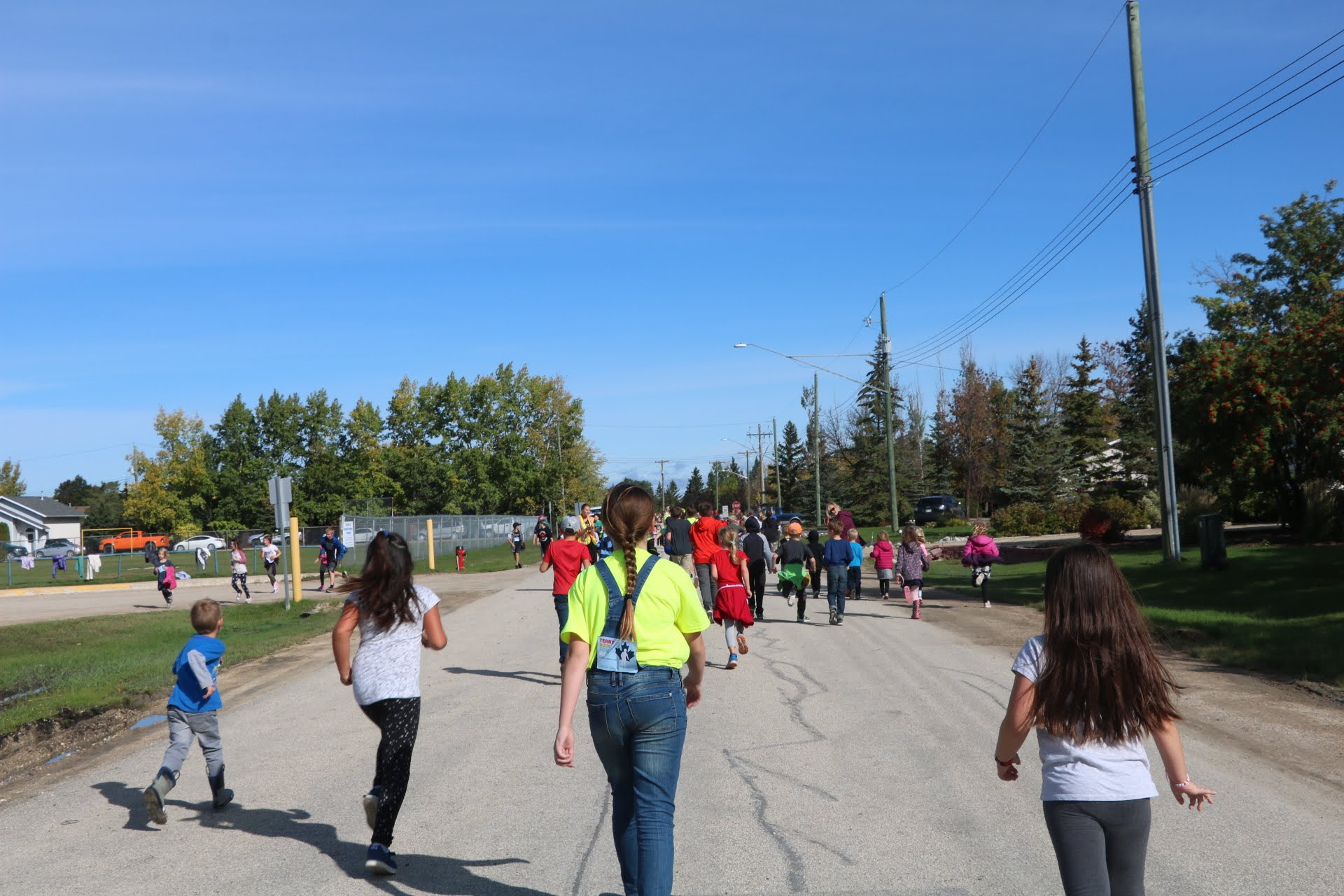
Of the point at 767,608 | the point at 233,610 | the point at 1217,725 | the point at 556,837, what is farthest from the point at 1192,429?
the point at 556,837

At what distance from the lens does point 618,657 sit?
4.07m

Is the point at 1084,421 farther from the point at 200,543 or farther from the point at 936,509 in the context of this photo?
the point at 200,543

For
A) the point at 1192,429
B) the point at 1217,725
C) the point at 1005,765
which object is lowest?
the point at 1217,725

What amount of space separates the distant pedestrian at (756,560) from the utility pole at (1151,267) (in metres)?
7.32

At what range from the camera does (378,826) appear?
5395 millimetres

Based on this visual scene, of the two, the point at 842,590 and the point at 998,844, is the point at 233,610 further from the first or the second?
the point at 998,844

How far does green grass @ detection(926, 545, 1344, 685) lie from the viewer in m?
12.0

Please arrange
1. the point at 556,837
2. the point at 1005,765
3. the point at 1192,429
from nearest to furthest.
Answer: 1. the point at 1005,765
2. the point at 556,837
3. the point at 1192,429

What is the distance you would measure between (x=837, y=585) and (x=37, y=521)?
82518 mm

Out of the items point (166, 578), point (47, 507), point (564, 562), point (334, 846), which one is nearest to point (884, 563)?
point (564, 562)

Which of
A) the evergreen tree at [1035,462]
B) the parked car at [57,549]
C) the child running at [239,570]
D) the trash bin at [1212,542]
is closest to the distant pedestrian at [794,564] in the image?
the trash bin at [1212,542]

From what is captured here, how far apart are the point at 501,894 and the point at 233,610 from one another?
71.0 feet

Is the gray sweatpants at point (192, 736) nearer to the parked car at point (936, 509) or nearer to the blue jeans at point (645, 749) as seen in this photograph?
the blue jeans at point (645, 749)

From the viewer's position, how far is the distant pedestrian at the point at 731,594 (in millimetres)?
11617
